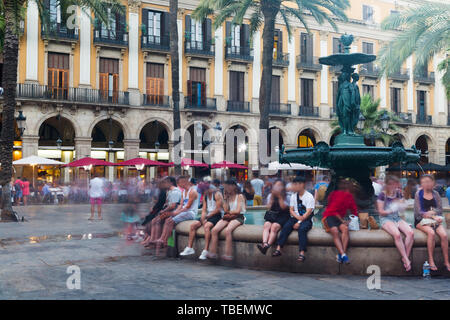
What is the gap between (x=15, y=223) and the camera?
14.8 meters

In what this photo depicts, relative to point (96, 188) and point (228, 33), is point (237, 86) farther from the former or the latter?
point (96, 188)

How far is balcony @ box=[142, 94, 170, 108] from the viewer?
30.2 m

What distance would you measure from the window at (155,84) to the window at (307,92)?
10441 mm

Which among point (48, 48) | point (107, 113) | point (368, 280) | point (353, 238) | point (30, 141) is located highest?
point (48, 48)

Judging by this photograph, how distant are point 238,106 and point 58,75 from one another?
1132 cm

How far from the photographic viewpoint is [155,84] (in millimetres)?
30641

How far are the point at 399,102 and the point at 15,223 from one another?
105 ft

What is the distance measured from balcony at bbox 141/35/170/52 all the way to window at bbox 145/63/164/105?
99 cm

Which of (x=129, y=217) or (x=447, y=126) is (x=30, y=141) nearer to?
(x=129, y=217)

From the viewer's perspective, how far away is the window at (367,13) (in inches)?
1505

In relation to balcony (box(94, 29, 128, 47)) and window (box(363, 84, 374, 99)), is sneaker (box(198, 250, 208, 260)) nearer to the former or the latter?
balcony (box(94, 29, 128, 47))

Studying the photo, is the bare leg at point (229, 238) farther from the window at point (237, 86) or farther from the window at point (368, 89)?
the window at point (368, 89)

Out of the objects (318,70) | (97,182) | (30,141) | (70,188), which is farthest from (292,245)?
(318,70)

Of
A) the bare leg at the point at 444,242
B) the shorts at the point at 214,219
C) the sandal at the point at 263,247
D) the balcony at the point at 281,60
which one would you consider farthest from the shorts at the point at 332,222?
the balcony at the point at 281,60
